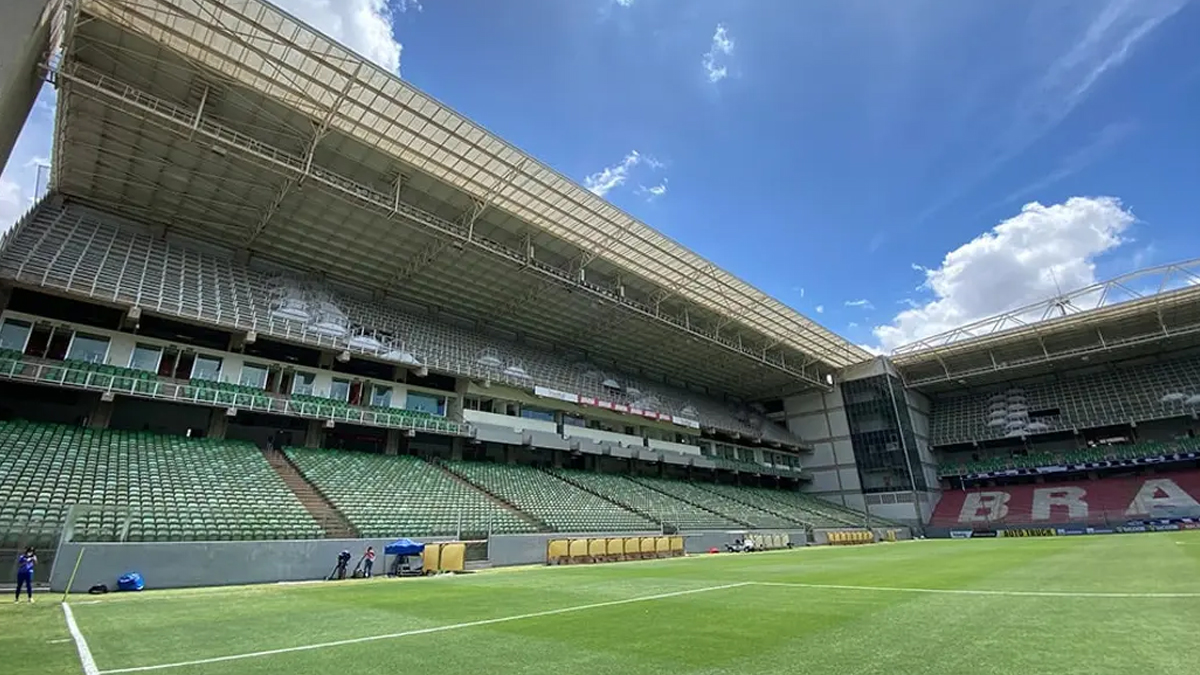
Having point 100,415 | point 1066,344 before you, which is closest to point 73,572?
point 100,415

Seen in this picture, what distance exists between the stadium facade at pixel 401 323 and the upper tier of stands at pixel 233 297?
0.14 meters

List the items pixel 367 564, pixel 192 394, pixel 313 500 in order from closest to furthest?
pixel 367 564 < pixel 313 500 < pixel 192 394

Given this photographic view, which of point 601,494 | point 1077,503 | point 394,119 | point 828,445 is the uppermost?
point 394,119

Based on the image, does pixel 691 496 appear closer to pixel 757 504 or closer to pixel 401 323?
pixel 757 504

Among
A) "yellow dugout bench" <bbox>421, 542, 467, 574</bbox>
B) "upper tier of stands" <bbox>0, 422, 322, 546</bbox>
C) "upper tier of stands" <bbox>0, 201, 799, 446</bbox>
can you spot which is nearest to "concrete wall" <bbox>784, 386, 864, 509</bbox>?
"upper tier of stands" <bbox>0, 201, 799, 446</bbox>

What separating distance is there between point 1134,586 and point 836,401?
43.9m

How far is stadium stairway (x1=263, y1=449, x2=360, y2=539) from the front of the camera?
59.4ft

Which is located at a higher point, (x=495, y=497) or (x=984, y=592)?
(x=495, y=497)

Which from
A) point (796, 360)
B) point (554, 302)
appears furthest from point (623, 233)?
point (796, 360)

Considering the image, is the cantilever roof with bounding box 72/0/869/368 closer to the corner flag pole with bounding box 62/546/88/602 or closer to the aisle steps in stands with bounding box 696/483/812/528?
the corner flag pole with bounding box 62/546/88/602

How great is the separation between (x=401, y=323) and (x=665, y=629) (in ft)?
91.1

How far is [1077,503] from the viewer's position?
41094mm

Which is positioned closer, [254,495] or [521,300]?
[254,495]

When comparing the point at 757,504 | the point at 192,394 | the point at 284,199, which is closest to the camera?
the point at 192,394
